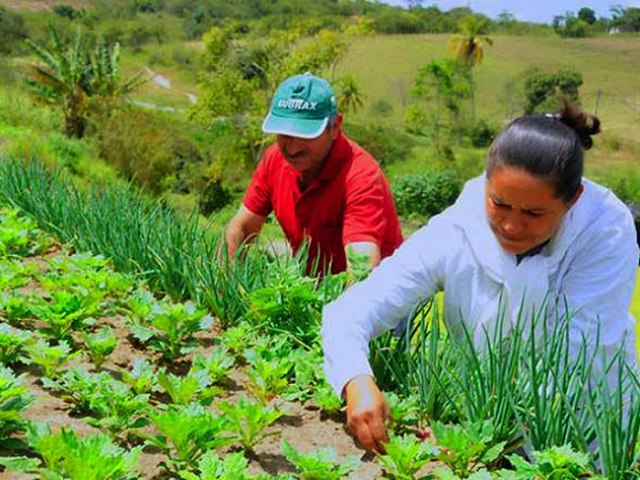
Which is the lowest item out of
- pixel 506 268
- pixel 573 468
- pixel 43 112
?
pixel 43 112

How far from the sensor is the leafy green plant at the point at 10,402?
153 centimetres

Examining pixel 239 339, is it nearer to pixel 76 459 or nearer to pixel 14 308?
pixel 14 308

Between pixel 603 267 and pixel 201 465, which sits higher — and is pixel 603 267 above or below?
above

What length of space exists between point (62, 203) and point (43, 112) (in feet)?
69.9

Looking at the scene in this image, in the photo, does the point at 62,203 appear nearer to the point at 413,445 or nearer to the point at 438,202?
the point at 413,445

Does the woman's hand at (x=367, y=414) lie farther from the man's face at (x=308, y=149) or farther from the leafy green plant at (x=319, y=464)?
the man's face at (x=308, y=149)

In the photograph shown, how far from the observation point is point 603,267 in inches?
72.6

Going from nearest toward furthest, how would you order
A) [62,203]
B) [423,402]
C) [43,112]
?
[423,402] < [62,203] < [43,112]

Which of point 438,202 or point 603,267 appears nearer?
point 603,267

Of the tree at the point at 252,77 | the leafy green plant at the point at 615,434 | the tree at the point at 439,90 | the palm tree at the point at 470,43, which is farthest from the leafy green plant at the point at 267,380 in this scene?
Answer: the palm tree at the point at 470,43

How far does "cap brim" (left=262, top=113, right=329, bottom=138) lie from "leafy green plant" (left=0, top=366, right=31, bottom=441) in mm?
1245

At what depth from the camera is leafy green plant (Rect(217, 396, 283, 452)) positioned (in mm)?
1562

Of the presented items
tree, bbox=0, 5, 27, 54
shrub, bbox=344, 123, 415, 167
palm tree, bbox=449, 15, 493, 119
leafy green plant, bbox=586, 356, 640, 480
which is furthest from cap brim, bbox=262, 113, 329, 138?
tree, bbox=0, 5, 27, 54

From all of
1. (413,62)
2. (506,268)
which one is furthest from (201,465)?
(413,62)
